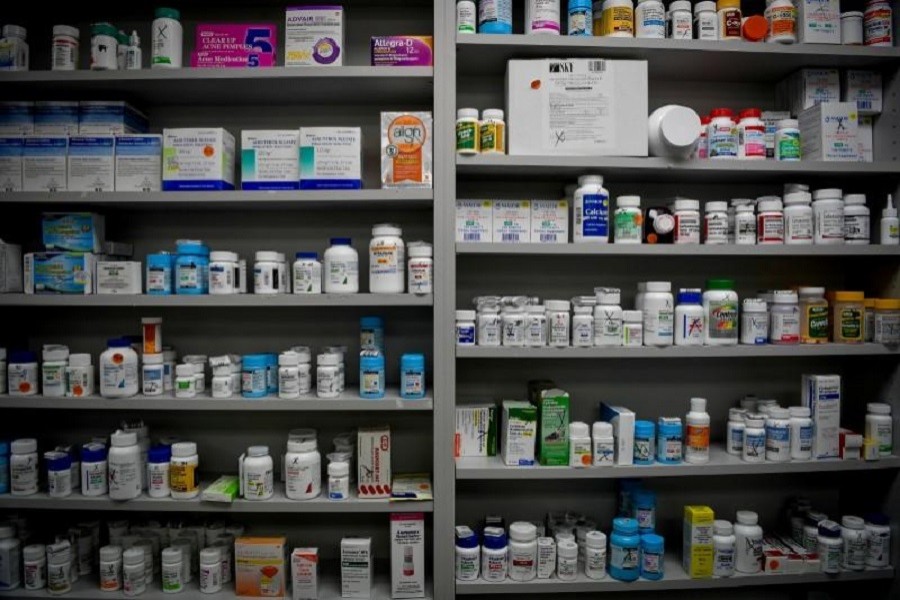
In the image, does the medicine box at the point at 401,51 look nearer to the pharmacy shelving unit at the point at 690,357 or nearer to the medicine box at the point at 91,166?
the pharmacy shelving unit at the point at 690,357

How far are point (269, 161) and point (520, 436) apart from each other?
1357 mm

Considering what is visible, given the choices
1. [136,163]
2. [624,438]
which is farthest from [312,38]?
[624,438]

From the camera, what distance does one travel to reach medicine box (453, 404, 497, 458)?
193 centimetres

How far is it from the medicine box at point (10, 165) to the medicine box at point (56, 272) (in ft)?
0.86

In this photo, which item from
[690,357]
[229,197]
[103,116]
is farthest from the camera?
[690,357]

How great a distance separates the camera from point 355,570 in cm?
184

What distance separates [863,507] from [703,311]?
1147mm

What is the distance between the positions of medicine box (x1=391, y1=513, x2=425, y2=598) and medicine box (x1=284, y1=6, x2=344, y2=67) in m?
1.67

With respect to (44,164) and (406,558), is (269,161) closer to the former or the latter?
(44,164)

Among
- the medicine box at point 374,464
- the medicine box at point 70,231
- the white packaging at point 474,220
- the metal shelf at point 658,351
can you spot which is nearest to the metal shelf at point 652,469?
the medicine box at point 374,464

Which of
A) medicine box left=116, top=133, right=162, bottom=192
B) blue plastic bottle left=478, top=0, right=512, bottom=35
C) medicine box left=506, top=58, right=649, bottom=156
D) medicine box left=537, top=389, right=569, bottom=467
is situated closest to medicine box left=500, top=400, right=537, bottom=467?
medicine box left=537, top=389, right=569, bottom=467

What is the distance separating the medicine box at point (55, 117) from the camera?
1.90 m

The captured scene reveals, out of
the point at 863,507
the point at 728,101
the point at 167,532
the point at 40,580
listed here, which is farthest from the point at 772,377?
the point at 40,580

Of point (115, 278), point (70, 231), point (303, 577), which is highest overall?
point (70, 231)
